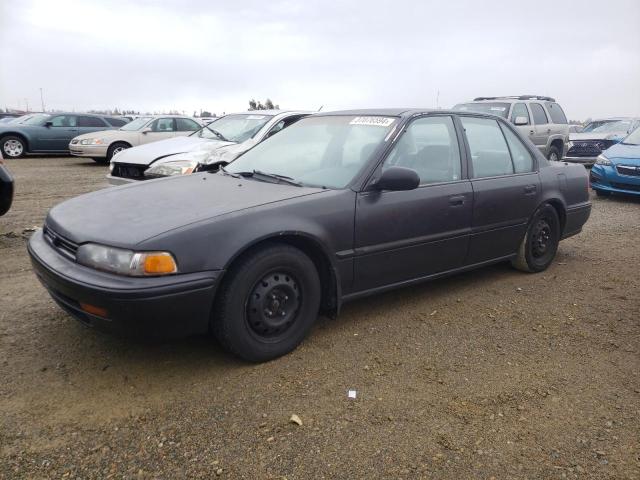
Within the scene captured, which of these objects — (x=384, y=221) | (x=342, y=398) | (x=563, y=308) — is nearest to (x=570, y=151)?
(x=563, y=308)

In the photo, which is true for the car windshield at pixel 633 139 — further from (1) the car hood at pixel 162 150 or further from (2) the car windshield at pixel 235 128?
(1) the car hood at pixel 162 150

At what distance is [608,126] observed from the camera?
52.0ft

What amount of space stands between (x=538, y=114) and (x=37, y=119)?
45.8ft

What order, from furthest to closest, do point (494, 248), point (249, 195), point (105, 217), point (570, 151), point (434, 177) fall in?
point (570, 151) < point (494, 248) < point (434, 177) < point (249, 195) < point (105, 217)

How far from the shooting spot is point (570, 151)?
15.3m

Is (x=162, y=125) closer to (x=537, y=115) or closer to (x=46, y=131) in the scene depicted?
(x=46, y=131)

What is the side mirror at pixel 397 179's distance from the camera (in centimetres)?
337

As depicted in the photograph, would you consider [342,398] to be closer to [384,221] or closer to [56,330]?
[384,221]

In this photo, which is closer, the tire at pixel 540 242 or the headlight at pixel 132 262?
the headlight at pixel 132 262

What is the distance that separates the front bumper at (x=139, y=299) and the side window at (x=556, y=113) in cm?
1214

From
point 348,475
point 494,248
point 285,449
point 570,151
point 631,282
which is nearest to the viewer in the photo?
point 348,475

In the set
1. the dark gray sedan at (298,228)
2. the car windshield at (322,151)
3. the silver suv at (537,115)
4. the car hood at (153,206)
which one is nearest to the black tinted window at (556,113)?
the silver suv at (537,115)

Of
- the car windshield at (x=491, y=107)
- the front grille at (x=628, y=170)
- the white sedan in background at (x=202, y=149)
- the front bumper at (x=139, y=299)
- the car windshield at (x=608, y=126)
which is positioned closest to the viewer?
the front bumper at (x=139, y=299)

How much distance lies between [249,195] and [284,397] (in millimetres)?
1247
